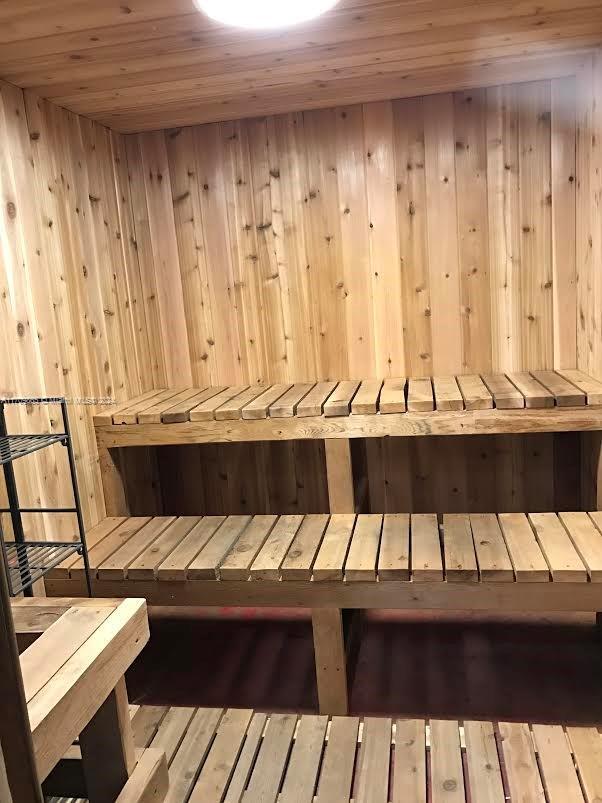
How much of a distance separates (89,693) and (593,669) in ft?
7.69

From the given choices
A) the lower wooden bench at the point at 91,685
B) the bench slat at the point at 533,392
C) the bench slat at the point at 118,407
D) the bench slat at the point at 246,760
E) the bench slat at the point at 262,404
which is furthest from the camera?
the bench slat at the point at 118,407

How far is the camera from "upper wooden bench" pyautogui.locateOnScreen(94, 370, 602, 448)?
9.45 feet

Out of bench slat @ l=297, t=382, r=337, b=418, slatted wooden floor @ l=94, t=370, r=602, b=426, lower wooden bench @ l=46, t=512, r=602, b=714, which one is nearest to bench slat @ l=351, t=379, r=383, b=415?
slatted wooden floor @ l=94, t=370, r=602, b=426

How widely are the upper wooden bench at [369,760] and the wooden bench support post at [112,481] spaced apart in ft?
3.93

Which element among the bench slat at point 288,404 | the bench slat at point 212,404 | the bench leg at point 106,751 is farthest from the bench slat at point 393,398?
the bench leg at point 106,751

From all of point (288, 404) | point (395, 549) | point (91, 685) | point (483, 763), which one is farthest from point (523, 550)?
point (91, 685)

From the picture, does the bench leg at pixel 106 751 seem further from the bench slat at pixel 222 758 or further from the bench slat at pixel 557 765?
the bench slat at pixel 557 765

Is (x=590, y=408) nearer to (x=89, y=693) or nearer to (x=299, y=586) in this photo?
(x=299, y=586)

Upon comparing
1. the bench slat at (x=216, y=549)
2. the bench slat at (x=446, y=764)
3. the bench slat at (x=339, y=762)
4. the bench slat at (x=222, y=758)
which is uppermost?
the bench slat at (x=216, y=549)

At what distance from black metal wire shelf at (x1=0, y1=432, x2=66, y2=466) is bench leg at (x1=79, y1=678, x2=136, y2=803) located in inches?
33.7

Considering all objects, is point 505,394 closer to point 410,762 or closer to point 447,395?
point 447,395

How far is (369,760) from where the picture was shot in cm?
209

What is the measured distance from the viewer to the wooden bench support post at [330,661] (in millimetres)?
2639

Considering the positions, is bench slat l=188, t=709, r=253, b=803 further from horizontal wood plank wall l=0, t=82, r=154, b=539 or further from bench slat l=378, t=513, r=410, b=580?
horizontal wood plank wall l=0, t=82, r=154, b=539
